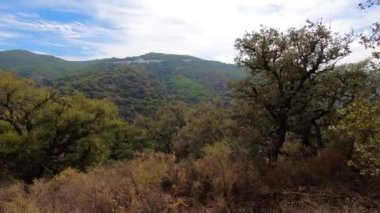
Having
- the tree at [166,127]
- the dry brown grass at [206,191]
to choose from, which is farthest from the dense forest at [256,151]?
the tree at [166,127]

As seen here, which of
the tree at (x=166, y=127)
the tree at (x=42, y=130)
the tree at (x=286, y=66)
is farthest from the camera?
the tree at (x=166, y=127)

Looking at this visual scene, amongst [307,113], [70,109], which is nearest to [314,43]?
[307,113]

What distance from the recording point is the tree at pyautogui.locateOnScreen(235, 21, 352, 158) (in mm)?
18719

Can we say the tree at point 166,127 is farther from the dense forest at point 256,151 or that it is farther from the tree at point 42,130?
the dense forest at point 256,151

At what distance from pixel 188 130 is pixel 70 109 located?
1890cm

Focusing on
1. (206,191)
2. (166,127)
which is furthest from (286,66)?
(166,127)

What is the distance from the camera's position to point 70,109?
116 feet

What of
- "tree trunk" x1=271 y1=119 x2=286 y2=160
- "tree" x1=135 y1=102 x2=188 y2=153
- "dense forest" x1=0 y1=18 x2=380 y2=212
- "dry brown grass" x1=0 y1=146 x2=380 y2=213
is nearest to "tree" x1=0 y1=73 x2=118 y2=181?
"dense forest" x1=0 y1=18 x2=380 y2=212

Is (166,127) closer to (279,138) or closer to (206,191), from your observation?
(279,138)

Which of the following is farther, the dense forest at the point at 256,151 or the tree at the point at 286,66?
the tree at the point at 286,66

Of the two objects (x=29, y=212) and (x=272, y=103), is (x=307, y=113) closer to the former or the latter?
(x=272, y=103)

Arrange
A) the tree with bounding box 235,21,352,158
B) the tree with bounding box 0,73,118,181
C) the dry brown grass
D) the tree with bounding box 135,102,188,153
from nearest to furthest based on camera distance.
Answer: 1. the dry brown grass
2. the tree with bounding box 235,21,352,158
3. the tree with bounding box 0,73,118,181
4. the tree with bounding box 135,102,188,153

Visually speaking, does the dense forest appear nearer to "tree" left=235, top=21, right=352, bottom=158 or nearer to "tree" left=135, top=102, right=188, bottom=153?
"tree" left=235, top=21, right=352, bottom=158

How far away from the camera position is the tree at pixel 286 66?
18719 mm
